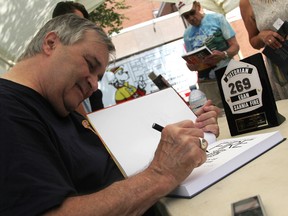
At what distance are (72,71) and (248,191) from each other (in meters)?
0.66

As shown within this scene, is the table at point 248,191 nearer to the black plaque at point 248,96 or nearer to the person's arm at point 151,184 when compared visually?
the person's arm at point 151,184

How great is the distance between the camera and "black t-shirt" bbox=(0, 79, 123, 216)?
65 cm

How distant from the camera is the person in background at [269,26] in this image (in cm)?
158

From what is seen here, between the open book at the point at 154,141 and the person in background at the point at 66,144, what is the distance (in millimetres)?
39

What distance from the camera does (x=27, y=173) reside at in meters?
0.66

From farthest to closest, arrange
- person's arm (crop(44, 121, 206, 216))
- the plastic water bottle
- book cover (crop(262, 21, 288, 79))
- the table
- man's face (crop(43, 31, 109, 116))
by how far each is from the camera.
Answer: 1. the plastic water bottle
2. book cover (crop(262, 21, 288, 79))
3. man's face (crop(43, 31, 109, 116))
4. person's arm (crop(44, 121, 206, 216))
5. the table

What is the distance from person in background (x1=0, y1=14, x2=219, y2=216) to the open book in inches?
1.5

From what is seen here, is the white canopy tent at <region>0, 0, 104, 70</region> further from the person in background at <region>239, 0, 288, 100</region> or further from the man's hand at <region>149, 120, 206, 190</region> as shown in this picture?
the man's hand at <region>149, 120, 206, 190</region>

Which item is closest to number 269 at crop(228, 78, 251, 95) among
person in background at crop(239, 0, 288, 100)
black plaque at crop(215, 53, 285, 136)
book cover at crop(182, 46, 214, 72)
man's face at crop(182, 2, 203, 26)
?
black plaque at crop(215, 53, 285, 136)

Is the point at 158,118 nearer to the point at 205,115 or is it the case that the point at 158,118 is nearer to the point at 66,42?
the point at 205,115

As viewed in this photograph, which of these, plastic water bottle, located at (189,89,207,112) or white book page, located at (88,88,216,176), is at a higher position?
white book page, located at (88,88,216,176)

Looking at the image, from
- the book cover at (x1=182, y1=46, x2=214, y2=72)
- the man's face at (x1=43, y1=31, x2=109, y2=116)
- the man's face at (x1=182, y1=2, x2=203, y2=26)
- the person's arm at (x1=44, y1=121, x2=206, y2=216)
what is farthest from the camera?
the man's face at (x1=182, y1=2, x2=203, y2=26)

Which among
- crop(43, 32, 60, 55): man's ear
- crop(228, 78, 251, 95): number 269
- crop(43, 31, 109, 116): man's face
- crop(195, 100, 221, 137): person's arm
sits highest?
crop(43, 32, 60, 55): man's ear

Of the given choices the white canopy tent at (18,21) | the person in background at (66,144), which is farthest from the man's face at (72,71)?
the white canopy tent at (18,21)
